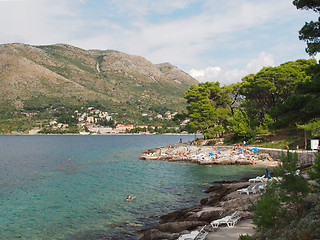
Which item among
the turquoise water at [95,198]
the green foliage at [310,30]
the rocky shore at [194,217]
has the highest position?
the green foliage at [310,30]

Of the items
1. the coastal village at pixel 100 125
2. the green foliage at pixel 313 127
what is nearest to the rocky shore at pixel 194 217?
the green foliage at pixel 313 127

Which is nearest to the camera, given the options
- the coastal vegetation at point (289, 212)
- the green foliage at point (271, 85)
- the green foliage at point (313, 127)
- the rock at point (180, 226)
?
the coastal vegetation at point (289, 212)

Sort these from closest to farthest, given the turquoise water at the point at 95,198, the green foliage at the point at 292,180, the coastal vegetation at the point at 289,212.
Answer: the coastal vegetation at the point at 289,212
the green foliage at the point at 292,180
the turquoise water at the point at 95,198

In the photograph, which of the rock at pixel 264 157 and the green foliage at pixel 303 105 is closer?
the green foliage at pixel 303 105

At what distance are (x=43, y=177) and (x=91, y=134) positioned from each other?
6016 inches

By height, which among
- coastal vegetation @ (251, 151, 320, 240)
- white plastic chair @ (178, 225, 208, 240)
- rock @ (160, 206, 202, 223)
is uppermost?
coastal vegetation @ (251, 151, 320, 240)

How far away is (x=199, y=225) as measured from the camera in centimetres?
1247

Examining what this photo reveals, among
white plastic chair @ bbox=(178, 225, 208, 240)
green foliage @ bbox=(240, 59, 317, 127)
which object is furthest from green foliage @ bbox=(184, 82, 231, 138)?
white plastic chair @ bbox=(178, 225, 208, 240)

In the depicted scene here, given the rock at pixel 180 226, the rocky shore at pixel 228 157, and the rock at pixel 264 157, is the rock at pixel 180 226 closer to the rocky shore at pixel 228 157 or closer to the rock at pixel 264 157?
the rocky shore at pixel 228 157

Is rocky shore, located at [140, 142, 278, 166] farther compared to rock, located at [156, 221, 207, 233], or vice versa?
rocky shore, located at [140, 142, 278, 166]

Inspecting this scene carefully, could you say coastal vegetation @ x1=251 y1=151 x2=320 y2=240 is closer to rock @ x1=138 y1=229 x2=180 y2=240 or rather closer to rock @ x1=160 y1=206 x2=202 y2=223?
rock @ x1=138 y1=229 x2=180 y2=240

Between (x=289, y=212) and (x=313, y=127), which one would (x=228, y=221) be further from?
(x=313, y=127)

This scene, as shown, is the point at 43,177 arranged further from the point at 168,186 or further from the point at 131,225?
the point at 131,225

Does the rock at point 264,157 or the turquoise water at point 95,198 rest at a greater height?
the rock at point 264,157
